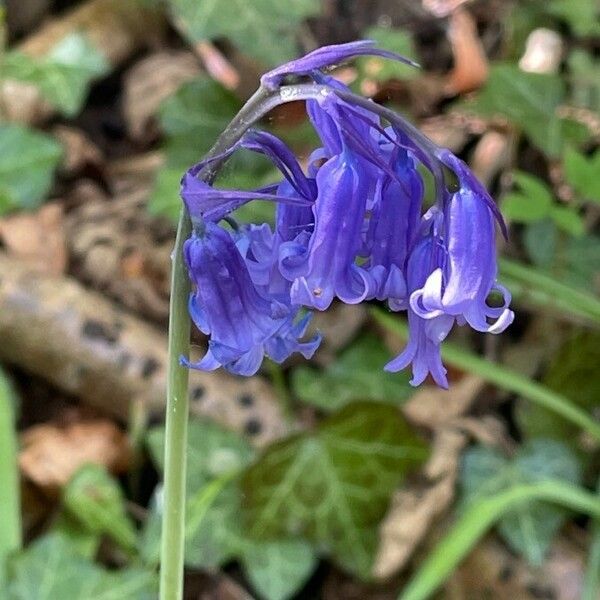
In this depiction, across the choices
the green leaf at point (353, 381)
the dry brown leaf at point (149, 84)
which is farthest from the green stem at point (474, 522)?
the dry brown leaf at point (149, 84)

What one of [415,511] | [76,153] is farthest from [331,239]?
[76,153]

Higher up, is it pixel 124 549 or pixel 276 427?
pixel 124 549

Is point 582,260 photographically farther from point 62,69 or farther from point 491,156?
point 62,69

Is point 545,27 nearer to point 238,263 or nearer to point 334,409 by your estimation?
point 334,409

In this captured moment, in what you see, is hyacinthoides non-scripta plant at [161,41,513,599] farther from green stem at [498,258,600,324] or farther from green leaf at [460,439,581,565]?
green leaf at [460,439,581,565]

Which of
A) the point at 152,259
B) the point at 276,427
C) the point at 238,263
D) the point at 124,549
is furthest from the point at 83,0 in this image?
the point at 238,263

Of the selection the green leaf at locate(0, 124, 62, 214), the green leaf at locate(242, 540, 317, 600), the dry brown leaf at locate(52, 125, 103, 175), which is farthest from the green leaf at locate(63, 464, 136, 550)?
the dry brown leaf at locate(52, 125, 103, 175)
